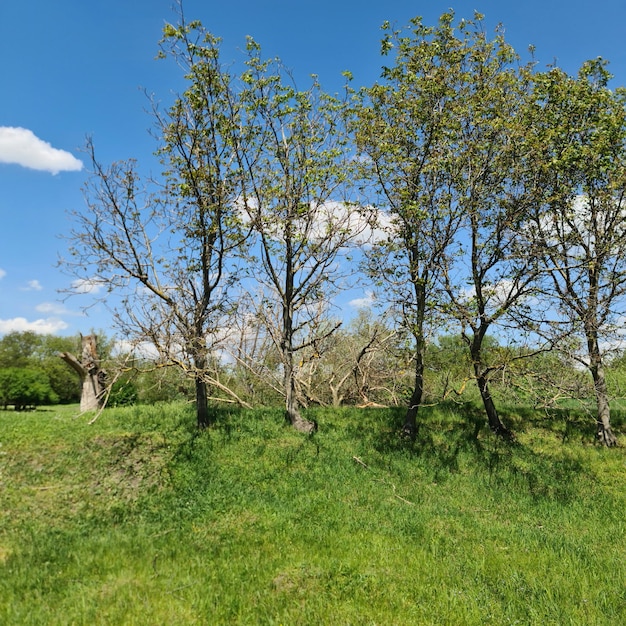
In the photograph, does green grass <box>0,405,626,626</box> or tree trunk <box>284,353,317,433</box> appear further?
tree trunk <box>284,353,317,433</box>

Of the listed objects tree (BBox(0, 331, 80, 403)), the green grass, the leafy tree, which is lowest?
the green grass

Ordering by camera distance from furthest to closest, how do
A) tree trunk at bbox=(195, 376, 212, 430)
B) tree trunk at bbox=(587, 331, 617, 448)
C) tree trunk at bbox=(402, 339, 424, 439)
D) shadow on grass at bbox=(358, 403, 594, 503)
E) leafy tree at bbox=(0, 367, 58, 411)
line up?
1. leafy tree at bbox=(0, 367, 58, 411)
2. tree trunk at bbox=(587, 331, 617, 448)
3. tree trunk at bbox=(402, 339, 424, 439)
4. tree trunk at bbox=(195, 376, 212, 430)
5. shadow on grass at bbox=(358, 403, 594, 503)

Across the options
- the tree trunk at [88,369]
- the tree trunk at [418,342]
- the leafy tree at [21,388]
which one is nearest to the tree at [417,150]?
the tree trunk at [418,342]

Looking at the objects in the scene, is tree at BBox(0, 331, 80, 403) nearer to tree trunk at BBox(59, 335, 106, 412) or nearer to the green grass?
tree trunk at BBox(59, 335, 106, 412)

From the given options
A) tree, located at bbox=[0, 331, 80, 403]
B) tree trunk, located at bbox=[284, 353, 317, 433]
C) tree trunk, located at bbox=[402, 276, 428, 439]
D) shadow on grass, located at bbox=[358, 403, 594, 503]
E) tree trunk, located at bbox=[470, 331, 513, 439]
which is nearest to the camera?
shadow on grass, located at bbox=[358, 403, 594, 503]

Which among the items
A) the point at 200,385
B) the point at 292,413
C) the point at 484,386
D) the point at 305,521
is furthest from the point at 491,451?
the point at 200,385

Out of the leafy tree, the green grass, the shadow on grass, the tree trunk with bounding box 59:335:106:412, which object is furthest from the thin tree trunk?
the leafy tree

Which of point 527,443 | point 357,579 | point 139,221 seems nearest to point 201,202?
point 139,221

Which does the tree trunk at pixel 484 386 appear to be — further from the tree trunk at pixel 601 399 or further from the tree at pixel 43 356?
the tree at pixel 43 356

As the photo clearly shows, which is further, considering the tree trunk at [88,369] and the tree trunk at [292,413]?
the tree trunk at [88,369]

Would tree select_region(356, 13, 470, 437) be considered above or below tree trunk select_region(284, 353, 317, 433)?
above

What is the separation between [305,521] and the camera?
9.05 metres

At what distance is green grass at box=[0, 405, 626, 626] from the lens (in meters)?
6.26

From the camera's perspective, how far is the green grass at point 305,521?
6262mm
